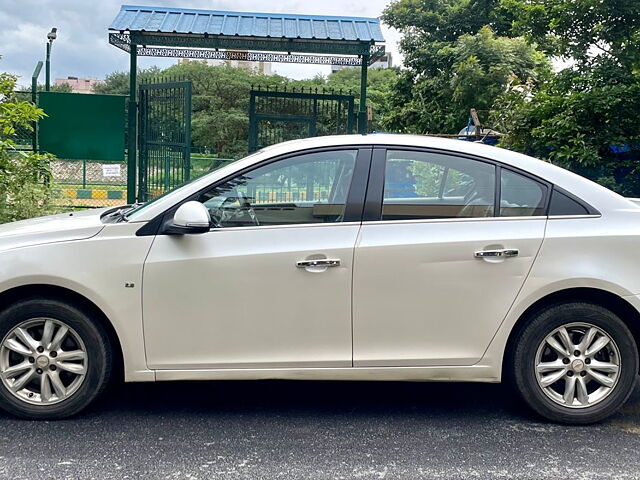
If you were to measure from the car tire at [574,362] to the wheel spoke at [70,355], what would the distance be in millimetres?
2567

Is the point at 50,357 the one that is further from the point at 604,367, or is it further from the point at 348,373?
the point at 604,367

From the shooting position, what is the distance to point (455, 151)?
4.12 m

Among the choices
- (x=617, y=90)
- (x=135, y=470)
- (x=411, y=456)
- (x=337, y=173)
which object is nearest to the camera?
(x=135, y=470)

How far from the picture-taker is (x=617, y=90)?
8133 mm

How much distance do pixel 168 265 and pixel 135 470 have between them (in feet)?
3.68

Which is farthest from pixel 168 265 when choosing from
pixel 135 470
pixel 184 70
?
pixel 184 70

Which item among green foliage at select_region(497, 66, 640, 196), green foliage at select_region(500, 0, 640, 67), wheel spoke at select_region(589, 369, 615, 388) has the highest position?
green foliage at select_region(500, 0, 640, 67)

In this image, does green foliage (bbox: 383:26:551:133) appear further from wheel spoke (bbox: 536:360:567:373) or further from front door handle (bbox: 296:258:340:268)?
front door handle (bbox: 296:258:340:268)

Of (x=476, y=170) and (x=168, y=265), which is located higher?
(x=476, y=170)

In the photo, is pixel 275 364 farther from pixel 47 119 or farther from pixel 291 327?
pixel 47 119

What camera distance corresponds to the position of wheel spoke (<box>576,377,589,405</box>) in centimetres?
398

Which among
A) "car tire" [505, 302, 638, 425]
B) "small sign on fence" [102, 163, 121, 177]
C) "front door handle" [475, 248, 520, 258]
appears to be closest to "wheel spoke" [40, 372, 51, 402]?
"front door handle" [475, 248, 520, 258]

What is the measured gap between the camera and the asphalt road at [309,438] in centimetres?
344

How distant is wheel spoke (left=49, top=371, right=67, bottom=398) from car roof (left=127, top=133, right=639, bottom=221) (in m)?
1.04
